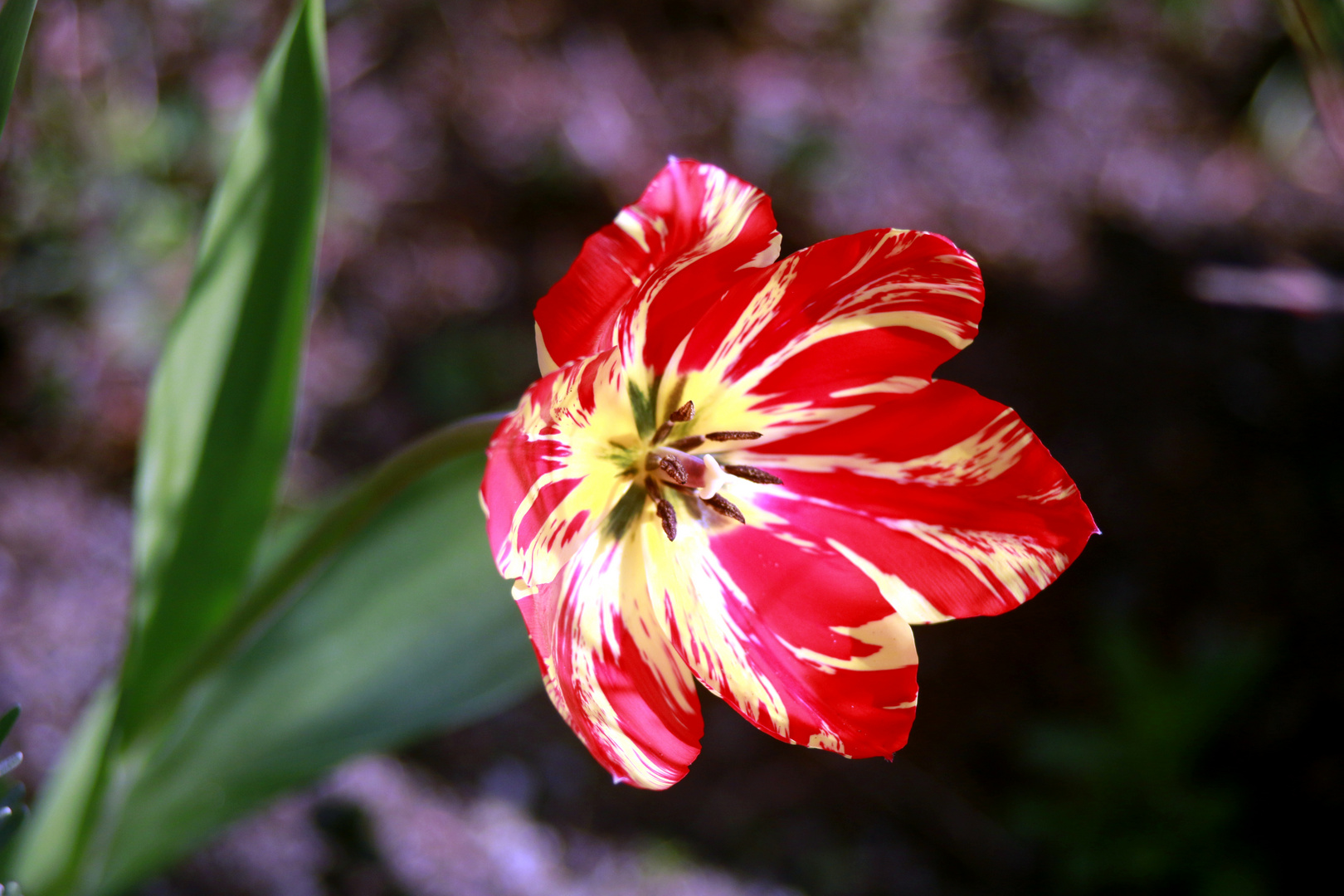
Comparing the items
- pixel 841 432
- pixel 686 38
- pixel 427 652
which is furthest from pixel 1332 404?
pixel 427 652

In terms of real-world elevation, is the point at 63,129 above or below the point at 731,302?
above

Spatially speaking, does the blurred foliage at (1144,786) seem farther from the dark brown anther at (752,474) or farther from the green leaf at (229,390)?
the green leaf at (229,390)

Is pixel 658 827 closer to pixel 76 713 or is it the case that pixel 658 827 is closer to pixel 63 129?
pixel 76 713

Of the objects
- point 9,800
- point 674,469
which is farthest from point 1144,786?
point 9,800

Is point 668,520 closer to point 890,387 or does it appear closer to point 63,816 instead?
point 890,387

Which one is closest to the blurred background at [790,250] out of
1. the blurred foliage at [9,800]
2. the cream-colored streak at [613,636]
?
the blurred foliage at [9,800]

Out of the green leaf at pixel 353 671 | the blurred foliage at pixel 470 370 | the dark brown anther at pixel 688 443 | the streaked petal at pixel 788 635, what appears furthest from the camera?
the blurred foliage at pixel 470 370
